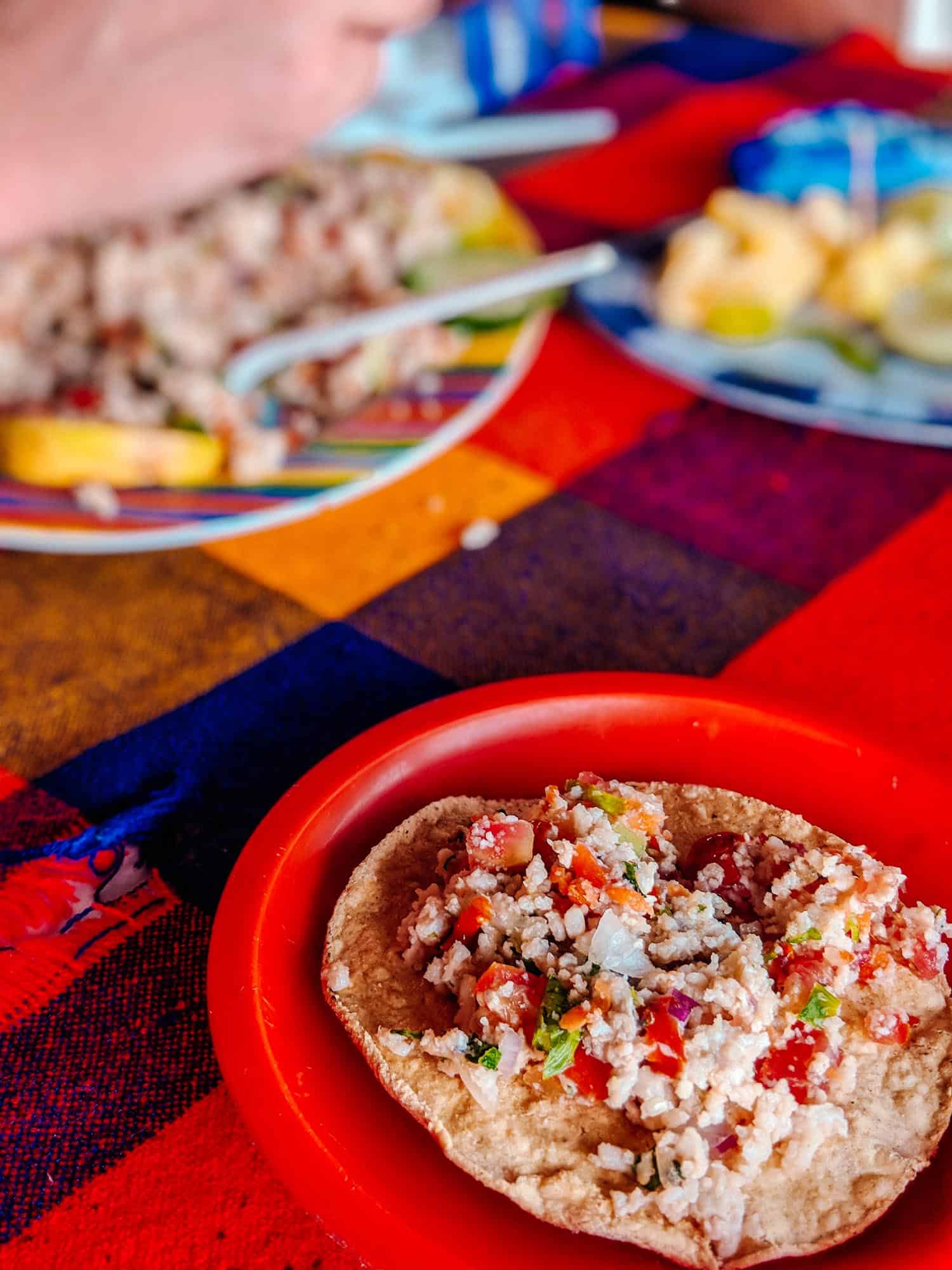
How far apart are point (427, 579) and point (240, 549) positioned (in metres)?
0.26

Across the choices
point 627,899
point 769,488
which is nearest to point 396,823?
point 627,899

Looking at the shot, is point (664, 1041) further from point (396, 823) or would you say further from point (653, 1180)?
point (396, 823)

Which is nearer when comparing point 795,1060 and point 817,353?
point 795,1060

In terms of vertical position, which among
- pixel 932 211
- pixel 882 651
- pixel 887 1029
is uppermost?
pixel 932 211

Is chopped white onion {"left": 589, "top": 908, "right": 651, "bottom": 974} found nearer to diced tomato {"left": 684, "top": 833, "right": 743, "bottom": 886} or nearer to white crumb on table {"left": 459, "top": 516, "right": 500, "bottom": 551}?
diced tomato {"left": 684, "top": 833, "right": 743, "bottom": 886}

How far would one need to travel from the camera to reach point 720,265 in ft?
5.78

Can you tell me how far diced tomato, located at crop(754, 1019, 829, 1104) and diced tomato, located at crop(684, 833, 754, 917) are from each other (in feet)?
0.36

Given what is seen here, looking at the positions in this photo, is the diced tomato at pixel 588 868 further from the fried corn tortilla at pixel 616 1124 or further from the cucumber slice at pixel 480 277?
the cucumber slice at pixel 480 277

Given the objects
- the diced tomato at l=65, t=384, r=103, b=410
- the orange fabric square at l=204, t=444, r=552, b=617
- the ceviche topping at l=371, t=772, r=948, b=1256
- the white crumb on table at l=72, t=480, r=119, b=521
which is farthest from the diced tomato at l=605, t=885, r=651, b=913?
the diced tomato at l=65, t=384, r=103, b=410

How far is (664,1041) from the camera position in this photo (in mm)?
708

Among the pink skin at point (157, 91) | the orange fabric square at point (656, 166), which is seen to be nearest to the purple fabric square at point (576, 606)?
the orange fabric square at point (656, 166)

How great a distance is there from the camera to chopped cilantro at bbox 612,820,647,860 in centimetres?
84

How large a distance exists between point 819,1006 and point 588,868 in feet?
0.58

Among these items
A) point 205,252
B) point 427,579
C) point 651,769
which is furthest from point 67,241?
point 651,769
